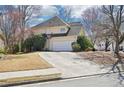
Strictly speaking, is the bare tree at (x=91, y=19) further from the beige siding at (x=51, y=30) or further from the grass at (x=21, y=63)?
the grass at (x=21, y=63)

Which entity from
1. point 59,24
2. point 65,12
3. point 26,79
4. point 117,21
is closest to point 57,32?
point 59,24

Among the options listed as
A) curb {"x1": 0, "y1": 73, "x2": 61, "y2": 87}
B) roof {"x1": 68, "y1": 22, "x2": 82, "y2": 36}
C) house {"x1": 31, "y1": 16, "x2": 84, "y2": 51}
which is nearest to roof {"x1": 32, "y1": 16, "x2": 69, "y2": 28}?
house {"x1": 31, "y1": 16, "x2": 84, "y2": 51}

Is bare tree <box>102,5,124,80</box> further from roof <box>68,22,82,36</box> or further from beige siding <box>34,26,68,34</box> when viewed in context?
beige siding <box>34,26,68,34</box>

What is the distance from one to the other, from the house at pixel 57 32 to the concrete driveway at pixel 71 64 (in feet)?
1.75

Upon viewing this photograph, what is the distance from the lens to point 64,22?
54.4 ft

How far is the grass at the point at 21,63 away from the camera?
1297 centimetres

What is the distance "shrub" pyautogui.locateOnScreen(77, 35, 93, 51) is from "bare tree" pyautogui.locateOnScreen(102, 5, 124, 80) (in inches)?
76.0

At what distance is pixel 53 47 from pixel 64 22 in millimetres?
1772

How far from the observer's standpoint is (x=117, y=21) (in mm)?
17203

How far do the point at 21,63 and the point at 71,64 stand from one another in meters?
3.03

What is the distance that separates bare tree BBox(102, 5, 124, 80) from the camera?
52.8ft

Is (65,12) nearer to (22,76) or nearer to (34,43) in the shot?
(34,43)

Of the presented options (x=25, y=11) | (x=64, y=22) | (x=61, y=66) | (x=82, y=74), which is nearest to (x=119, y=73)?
(x=82, y=74)

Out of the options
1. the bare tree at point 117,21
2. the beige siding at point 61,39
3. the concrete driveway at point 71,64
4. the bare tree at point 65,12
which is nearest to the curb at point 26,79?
the concrete driveway at point 71,64
